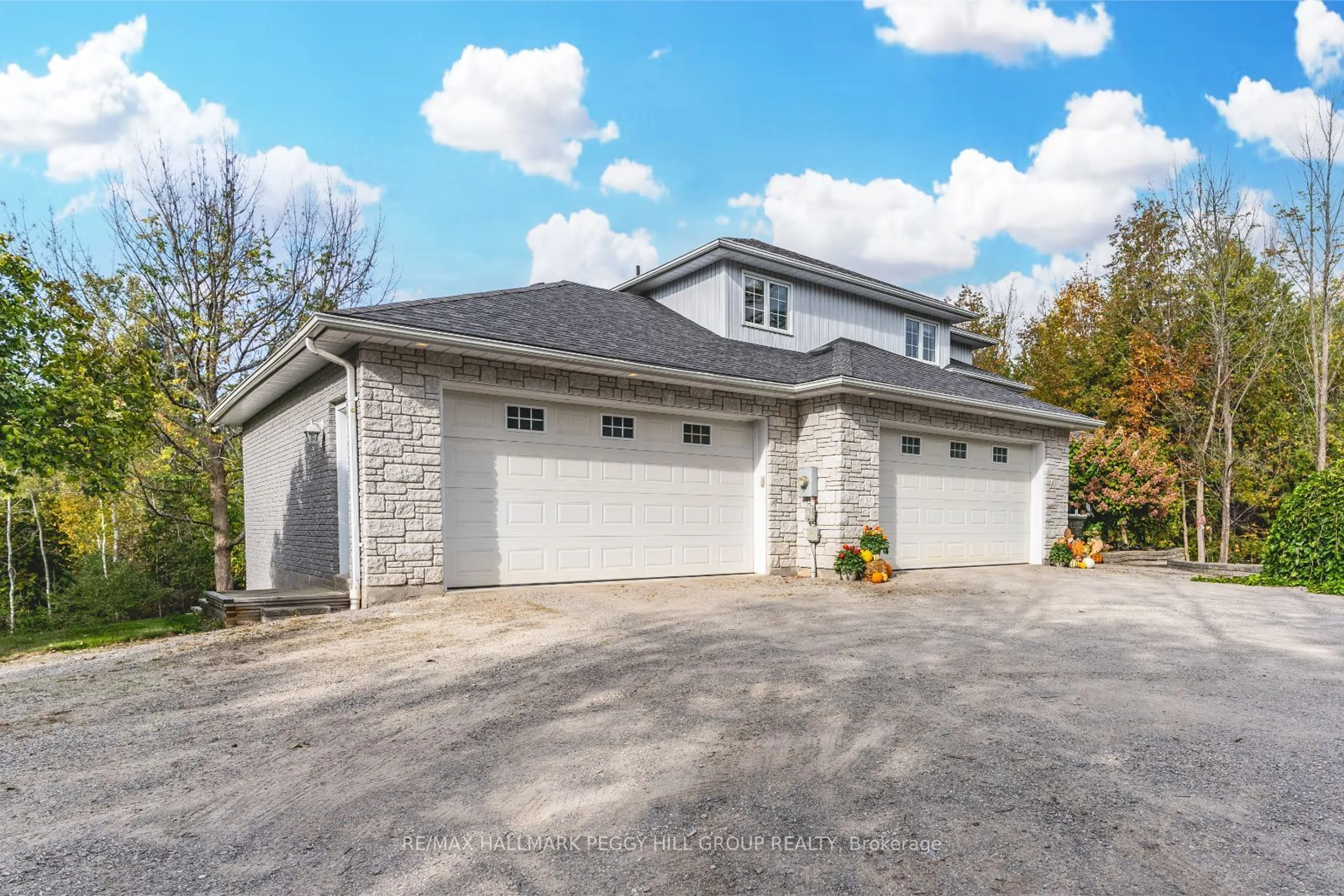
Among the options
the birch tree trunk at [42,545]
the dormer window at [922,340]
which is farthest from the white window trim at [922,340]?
the birch tree trunk at [42,545]

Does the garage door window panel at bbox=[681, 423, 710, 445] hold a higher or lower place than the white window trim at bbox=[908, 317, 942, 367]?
lower

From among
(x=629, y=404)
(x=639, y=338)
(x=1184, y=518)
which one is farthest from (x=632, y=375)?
(x=1184, y=518)

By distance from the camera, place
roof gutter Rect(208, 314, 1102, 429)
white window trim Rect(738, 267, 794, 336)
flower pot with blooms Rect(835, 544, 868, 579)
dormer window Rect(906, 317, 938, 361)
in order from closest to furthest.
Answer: roof gutter Rect(208, 314, 1102, 429)
flower pot with blooms Rect(835, 544, 868, 579)
white window trim Rect(738, 267, 794, 336)
dormer window Rect(906, 317, 938, 361)

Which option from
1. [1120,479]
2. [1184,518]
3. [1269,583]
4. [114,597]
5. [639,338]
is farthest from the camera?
[114,597]

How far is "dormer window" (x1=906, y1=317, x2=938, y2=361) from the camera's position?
15.5 metres

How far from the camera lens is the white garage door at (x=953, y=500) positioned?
11414mm

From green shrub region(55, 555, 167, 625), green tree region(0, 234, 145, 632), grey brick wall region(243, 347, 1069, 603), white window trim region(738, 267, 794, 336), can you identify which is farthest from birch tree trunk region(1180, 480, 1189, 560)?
green shrub region(55, 555, 167, 625)

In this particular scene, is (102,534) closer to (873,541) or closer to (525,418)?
(525,418)

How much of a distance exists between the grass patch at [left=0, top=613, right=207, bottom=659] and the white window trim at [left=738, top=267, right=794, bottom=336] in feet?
31.1

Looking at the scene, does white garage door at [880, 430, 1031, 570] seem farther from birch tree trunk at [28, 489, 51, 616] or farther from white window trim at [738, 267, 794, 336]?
birch tree trunk at [28, 489, 51, 616]

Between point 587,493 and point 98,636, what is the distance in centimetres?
658

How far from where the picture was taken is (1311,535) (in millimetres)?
9773

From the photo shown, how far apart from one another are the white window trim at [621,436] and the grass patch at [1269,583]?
354 inches

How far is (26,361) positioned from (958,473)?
531 inches
